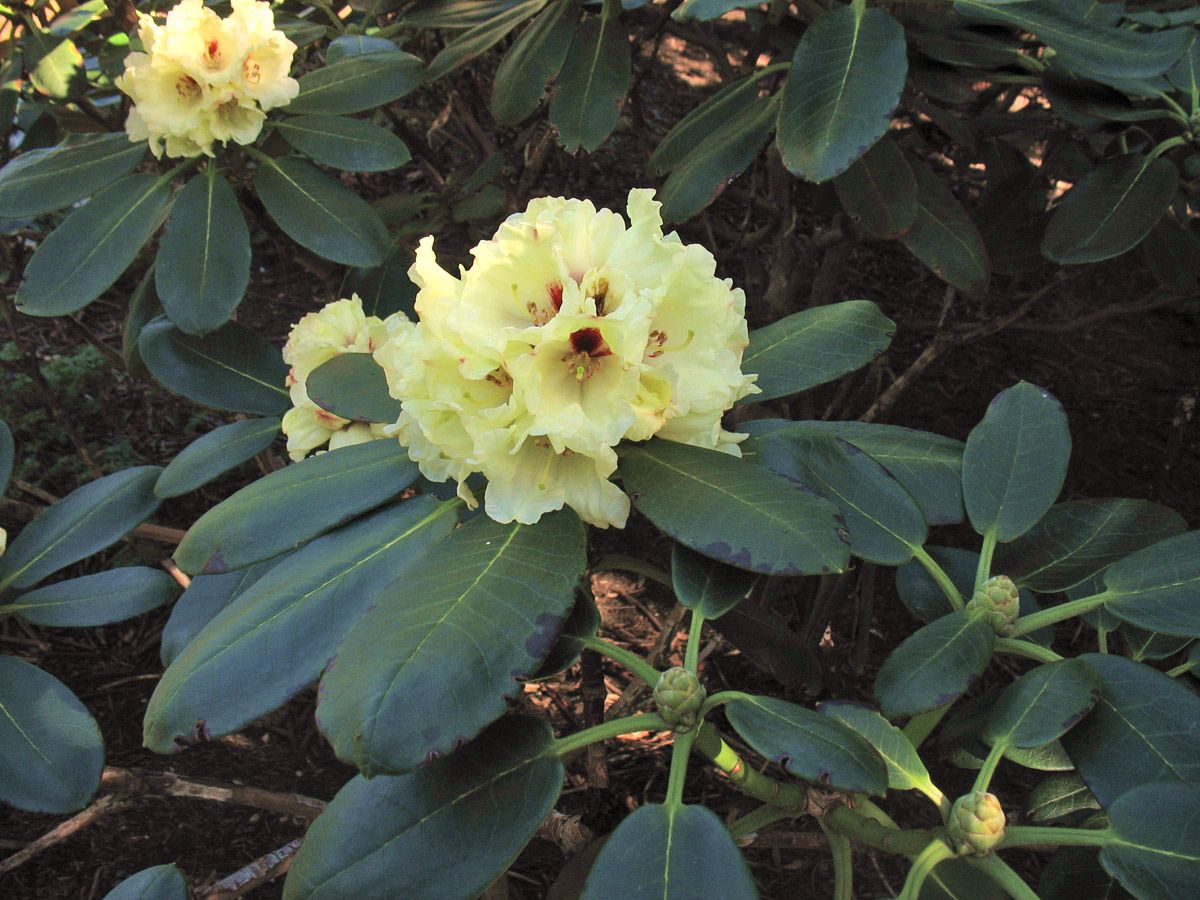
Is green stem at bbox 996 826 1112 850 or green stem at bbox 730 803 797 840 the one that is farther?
green stem at bbox 730 803 797 840

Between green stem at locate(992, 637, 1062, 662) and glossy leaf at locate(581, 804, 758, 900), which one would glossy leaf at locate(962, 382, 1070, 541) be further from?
glossy leaf at locate(581, 804, 758, 900)

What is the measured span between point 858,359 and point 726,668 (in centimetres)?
123

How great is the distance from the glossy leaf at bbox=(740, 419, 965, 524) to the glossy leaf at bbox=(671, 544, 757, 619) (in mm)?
151

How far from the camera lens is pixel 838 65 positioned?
139 cm

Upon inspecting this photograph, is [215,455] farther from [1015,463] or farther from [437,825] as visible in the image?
[1015,463]

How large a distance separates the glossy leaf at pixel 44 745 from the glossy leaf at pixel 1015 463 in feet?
3.46

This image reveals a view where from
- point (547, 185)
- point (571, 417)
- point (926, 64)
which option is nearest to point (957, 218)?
point (926, 64)

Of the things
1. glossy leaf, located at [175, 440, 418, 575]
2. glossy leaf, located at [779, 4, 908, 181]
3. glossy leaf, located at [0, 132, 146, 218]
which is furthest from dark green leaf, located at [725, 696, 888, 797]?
glossy leaf, located at [0, 132, 146, 218]

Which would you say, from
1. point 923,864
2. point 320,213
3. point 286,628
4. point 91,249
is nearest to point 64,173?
point 91,249

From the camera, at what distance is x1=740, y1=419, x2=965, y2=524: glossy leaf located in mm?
1095

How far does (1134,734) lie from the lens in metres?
0.91

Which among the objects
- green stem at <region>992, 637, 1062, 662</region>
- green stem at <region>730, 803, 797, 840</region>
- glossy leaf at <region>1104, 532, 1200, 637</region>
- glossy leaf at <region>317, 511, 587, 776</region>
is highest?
glossy leaf at <region>317, 511, 587, 776</region>

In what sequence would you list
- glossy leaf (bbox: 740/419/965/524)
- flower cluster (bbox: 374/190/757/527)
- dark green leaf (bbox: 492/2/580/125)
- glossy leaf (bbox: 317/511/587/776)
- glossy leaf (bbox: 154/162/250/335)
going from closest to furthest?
glossy leaf (bbox: 317/511/587/776) < flower cluster (bbox: 374/190/757/527) < glossy leaf (bbox: 740/419/965/524) < glossy leaf (bbox: 154/162/250/335) < dark green leaf (bbox: 492/2/580/125)

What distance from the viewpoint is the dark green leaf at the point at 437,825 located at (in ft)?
2.73
